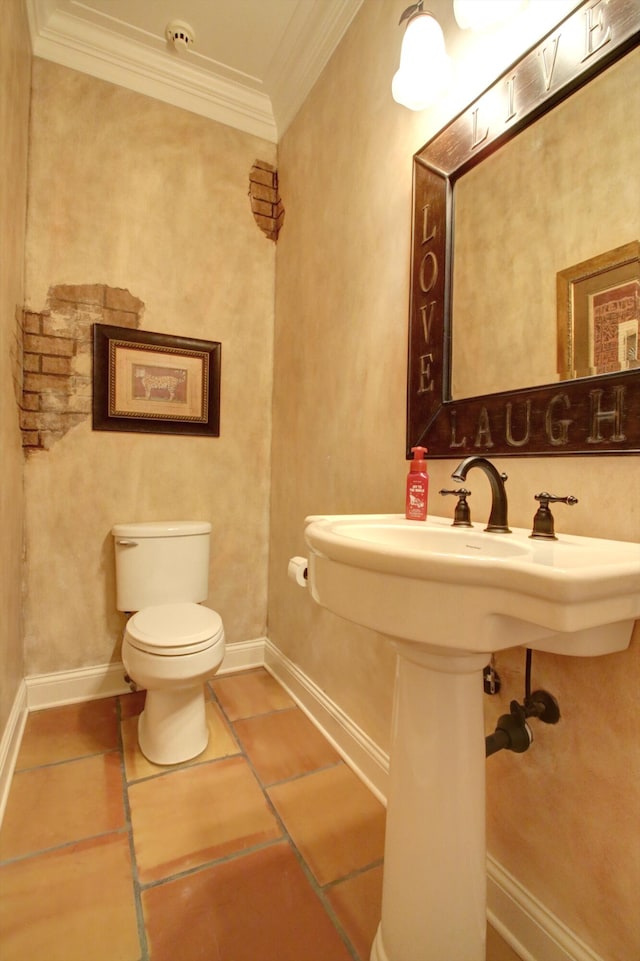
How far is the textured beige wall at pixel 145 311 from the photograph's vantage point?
1.78 m

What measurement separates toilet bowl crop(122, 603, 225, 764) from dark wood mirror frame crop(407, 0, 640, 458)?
3.08ft

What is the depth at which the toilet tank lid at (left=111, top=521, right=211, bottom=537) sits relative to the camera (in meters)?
1.79

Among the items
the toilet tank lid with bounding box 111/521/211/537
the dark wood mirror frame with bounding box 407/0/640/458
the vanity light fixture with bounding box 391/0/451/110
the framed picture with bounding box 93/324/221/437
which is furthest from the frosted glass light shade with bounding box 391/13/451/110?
the toilet tank lid with bounding box 111/521/211/537

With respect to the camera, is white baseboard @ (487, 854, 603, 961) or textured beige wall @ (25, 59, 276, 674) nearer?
white baseboard @ (487, 854, 603, 961)

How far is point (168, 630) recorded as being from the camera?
1.47 metres

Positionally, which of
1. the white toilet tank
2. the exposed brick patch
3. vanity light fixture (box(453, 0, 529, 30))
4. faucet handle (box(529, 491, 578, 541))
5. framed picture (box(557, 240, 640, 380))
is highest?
the exposed brick patch

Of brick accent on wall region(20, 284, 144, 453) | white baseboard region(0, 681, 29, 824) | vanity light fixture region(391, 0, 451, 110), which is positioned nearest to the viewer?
vanity light fixture region(391, 0, 451, 110)

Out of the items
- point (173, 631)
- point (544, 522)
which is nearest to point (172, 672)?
point (173, 631)

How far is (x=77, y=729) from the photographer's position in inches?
65.8

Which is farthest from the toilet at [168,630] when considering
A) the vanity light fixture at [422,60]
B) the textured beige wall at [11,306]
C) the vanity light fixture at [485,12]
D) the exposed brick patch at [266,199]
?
the vanity light fixture at [485,12]

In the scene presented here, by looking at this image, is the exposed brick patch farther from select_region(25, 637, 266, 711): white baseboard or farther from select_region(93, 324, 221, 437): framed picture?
select_region(25, 637, 266, 711): white baseboard

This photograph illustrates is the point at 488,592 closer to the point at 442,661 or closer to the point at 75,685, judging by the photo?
the point at 442,661

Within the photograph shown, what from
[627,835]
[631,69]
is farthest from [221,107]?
[627,835]

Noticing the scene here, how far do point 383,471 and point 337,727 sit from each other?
0.96 meters
